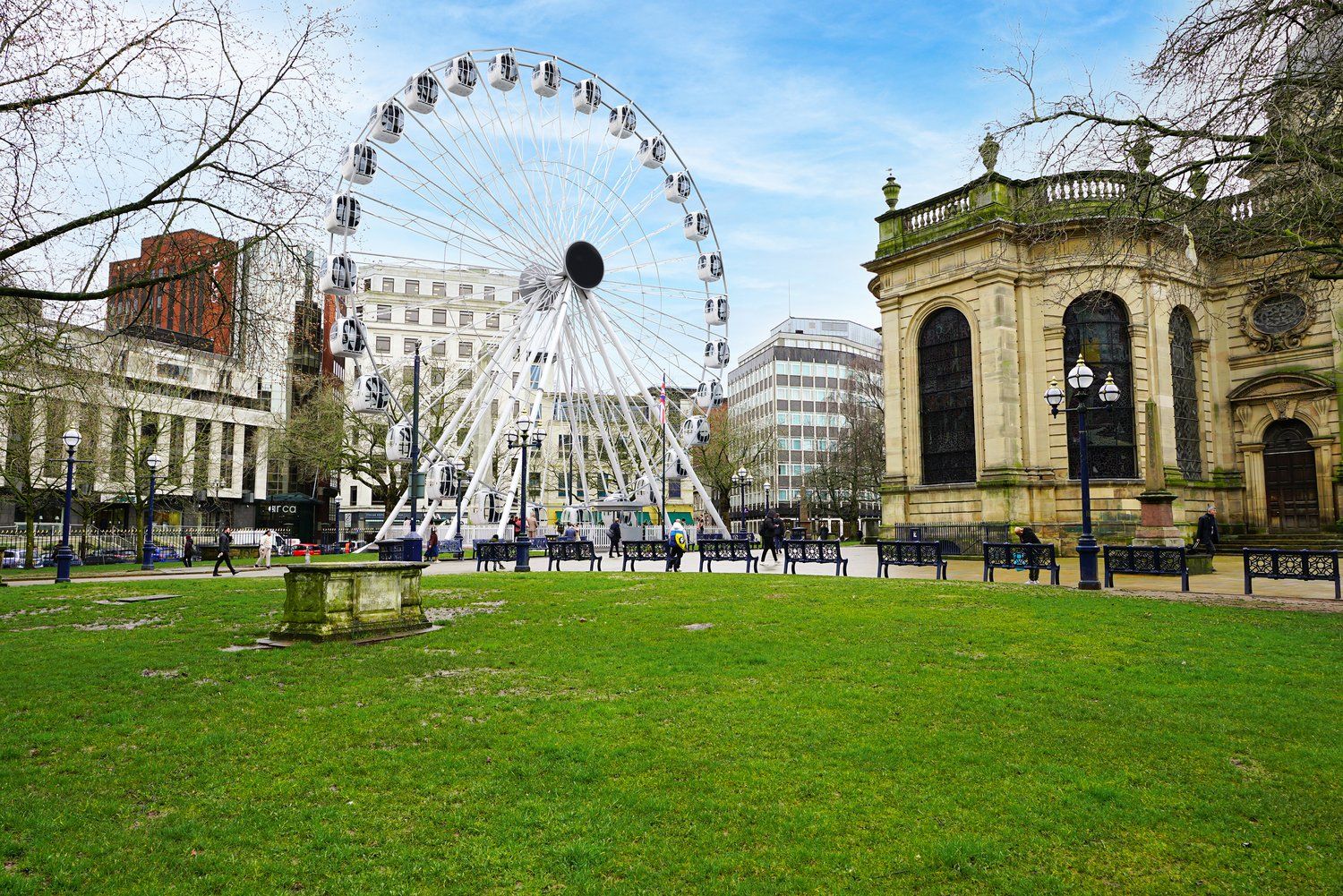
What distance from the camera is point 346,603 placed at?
34.8ft

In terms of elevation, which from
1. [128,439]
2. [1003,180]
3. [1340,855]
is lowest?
[1340,855]

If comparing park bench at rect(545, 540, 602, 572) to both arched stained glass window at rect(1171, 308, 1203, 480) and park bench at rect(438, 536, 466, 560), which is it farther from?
arched stained glass window at rect(1171, 308, 1203, 480)

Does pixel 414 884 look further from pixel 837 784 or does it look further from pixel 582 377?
pixel 582 377

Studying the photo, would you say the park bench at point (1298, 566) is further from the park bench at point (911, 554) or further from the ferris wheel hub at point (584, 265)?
the ferris wheel hub at point (584, 265)

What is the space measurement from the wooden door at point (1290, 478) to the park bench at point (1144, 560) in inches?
650

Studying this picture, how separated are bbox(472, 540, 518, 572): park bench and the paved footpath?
3.24 feet

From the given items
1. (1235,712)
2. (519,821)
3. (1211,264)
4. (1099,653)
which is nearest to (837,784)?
(519,821)

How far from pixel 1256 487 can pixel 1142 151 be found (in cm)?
2544

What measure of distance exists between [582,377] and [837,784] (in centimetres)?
2980

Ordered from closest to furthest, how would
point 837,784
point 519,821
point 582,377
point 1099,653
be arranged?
point 519,821
point 837,784
point 1099,653
point 582,377

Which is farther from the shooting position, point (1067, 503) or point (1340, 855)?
point (1067, 503)

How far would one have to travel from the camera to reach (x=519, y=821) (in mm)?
4781

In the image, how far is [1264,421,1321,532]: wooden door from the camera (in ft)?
97.2

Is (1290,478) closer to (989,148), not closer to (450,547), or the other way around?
(989,148)
